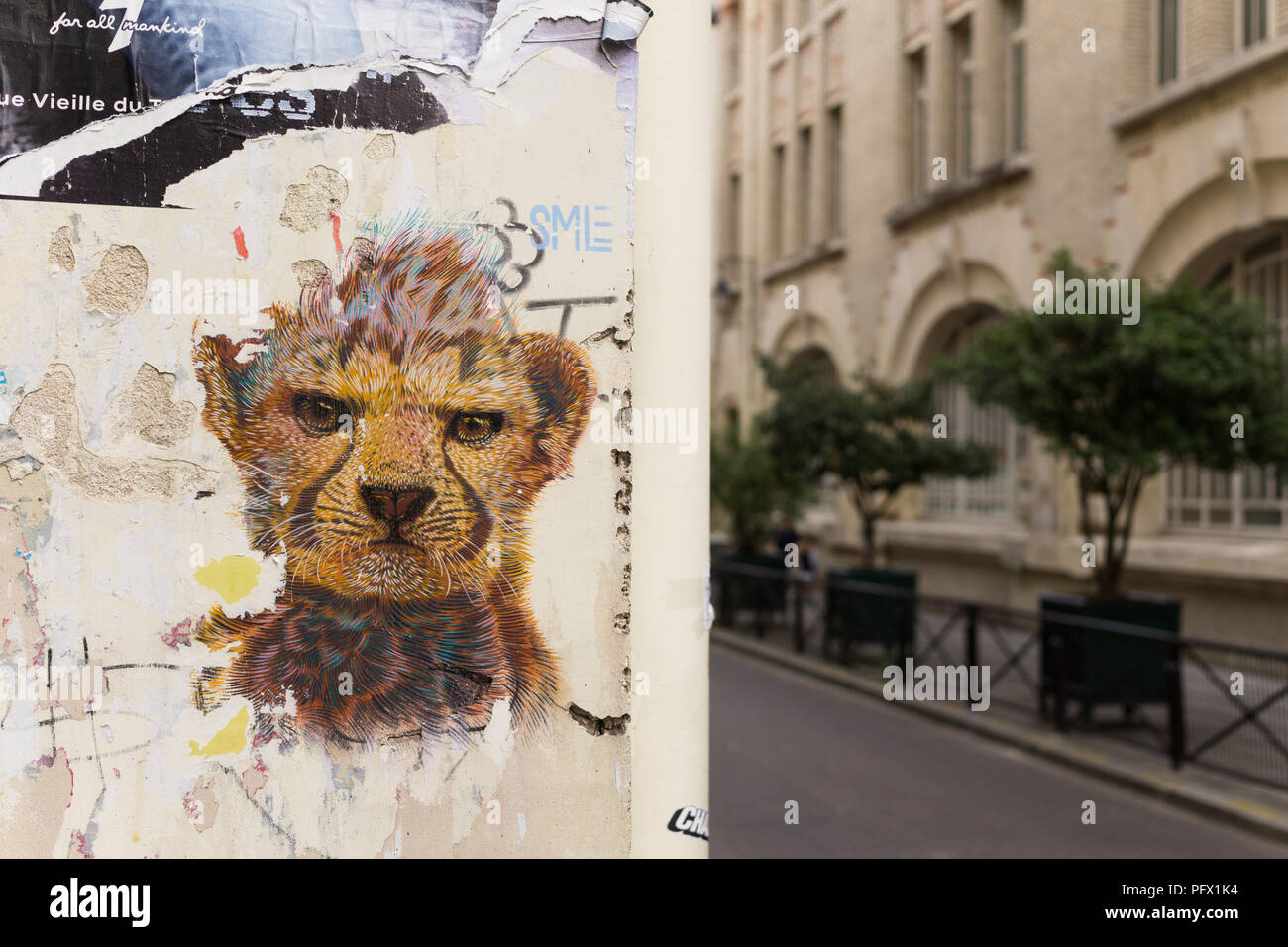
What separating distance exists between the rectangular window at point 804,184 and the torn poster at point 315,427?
79.7 feet

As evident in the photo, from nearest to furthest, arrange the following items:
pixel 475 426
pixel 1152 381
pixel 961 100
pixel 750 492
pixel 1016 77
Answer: pixel 475 426, pixel 1152 381, pixel 1016 77, pixel 750 492, pixel 961 100

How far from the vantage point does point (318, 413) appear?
1.87 metres

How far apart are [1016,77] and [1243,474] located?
796 cm

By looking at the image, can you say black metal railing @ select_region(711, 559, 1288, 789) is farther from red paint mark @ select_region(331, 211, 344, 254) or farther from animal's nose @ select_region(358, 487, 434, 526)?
red paint mark @ select_region(331, 211, 344, 254)

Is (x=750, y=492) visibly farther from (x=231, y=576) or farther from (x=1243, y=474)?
(x=231, y=576)

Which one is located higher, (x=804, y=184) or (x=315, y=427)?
(x=804, y=184)

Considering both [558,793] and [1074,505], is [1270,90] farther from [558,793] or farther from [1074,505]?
[558,793]

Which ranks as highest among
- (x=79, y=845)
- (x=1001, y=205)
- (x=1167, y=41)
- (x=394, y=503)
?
(x=1167, y=41)

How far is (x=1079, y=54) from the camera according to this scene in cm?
1595

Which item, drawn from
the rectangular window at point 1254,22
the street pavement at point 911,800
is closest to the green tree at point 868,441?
the street pavement at point 911,800

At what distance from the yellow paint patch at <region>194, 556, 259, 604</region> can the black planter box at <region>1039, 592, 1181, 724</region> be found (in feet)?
27.9

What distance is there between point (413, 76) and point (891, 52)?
21.2m

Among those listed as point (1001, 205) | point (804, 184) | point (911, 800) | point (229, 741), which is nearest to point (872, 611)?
point (911, 800)
